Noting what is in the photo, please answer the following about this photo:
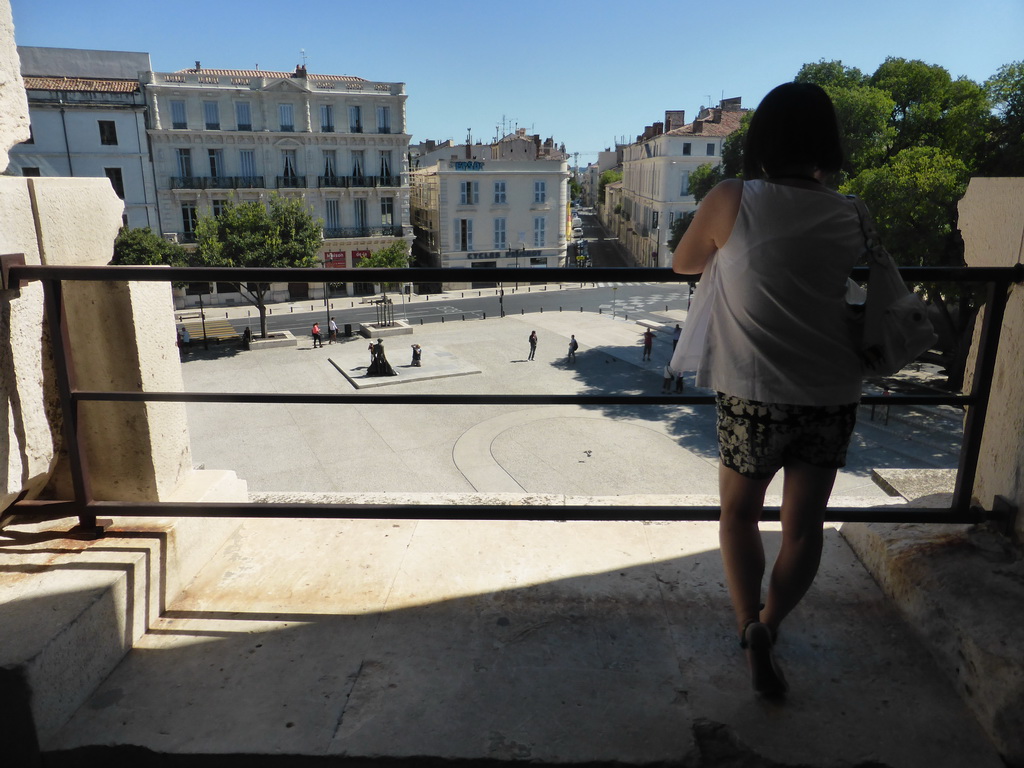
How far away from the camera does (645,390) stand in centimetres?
1905

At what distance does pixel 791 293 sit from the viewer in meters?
1.45

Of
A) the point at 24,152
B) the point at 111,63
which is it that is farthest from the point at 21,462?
the point at 111,63

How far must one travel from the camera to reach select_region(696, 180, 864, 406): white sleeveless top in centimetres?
144

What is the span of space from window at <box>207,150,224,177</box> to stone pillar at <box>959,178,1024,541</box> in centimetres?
3416

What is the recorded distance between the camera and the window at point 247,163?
32.2 meters

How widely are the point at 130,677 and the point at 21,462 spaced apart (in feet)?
2.29

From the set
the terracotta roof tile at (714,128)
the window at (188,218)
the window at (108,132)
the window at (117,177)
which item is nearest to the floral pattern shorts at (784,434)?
the window at (117,177)

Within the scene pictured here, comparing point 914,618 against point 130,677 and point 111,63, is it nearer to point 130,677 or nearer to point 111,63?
point 130,677

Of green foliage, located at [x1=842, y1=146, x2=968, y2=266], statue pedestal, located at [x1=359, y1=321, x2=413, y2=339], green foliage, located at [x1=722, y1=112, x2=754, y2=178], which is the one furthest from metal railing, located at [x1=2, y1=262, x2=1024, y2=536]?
statue pedestal, located at [x1=359, y1=321, x2=413, y2=339]

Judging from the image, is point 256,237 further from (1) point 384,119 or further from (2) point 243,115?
(1) point 384,119

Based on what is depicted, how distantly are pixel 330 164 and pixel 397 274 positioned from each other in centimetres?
3437

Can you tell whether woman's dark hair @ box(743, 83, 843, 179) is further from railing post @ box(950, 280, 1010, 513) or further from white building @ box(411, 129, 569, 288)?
white building @ box(411, 129, 569, 288)

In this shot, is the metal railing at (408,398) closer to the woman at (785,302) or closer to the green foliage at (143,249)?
the woman at (785,302)

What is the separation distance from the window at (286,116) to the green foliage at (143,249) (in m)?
8.38
